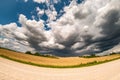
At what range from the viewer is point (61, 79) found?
14.8 m

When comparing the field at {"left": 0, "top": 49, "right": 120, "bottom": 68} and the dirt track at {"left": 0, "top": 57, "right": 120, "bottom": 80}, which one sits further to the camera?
the field at {"left": 0, "top": 49, "right": 120, "bottom": 68}

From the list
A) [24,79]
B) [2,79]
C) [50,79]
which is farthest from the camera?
[50,79]

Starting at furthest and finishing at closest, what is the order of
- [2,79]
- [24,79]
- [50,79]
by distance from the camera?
[50,79] < [24,79] < [2,79]

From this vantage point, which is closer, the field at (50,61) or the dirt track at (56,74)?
the dirt track at (56,74)

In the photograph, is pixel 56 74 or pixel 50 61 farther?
pixel 50 61

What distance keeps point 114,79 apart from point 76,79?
3369mm

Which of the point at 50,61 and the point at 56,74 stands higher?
the point at 50,61

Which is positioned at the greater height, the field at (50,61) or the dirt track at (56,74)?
the field at (50,61)

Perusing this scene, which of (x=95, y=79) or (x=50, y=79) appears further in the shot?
(x=50, y=79)

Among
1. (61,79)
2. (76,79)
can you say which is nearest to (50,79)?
(61,79)

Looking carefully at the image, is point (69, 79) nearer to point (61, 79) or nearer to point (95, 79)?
point (61, 79)

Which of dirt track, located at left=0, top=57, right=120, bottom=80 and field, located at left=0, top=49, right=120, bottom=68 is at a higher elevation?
field, located at left=0, top=49, right=120, bottom=68

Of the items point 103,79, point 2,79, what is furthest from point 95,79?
point 2,79

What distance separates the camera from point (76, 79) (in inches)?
581
